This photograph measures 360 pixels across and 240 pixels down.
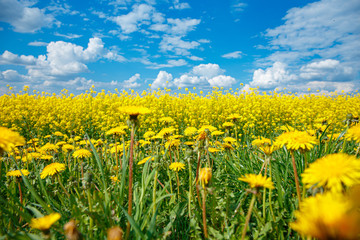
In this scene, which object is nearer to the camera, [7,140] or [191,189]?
[7,140]

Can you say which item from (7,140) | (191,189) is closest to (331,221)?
Answer: (191,189)

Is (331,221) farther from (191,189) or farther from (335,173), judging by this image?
(191,189)

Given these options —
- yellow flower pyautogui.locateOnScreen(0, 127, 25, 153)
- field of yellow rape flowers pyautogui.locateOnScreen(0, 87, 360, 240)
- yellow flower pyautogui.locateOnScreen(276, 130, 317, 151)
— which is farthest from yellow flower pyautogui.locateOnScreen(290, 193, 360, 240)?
yellow flower pyautogui.locateOnScreen(0, 127, 25, 153)

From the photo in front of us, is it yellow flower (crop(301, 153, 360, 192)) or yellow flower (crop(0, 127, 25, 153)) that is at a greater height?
yellow flower (crop(0, 127, 25, 153))

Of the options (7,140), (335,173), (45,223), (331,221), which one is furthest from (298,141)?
(7,140)

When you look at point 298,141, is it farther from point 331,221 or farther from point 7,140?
point 7,140

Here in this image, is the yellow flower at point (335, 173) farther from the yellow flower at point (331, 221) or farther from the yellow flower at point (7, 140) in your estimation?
the yellow flower at point (7, 140)

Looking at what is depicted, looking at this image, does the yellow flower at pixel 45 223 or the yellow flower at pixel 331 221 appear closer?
the yellow flower at pixel 331 221

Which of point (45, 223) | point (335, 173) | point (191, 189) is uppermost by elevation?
point (335, 173)

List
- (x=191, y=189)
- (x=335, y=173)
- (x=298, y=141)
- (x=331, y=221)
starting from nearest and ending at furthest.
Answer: (x=331, y=221) → (x=335, y=173) → (x=298, y=141) → (x=191, y=189)

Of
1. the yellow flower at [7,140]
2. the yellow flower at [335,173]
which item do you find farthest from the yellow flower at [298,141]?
the yellow flower at [7,140]

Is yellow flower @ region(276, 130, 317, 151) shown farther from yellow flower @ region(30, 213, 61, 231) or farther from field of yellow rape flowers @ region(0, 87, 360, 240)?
yellow flower @ region(30, 213, 61, 231)

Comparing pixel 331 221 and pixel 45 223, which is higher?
pixel 331 221

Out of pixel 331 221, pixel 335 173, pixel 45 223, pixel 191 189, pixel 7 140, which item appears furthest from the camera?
pixel 191 189
